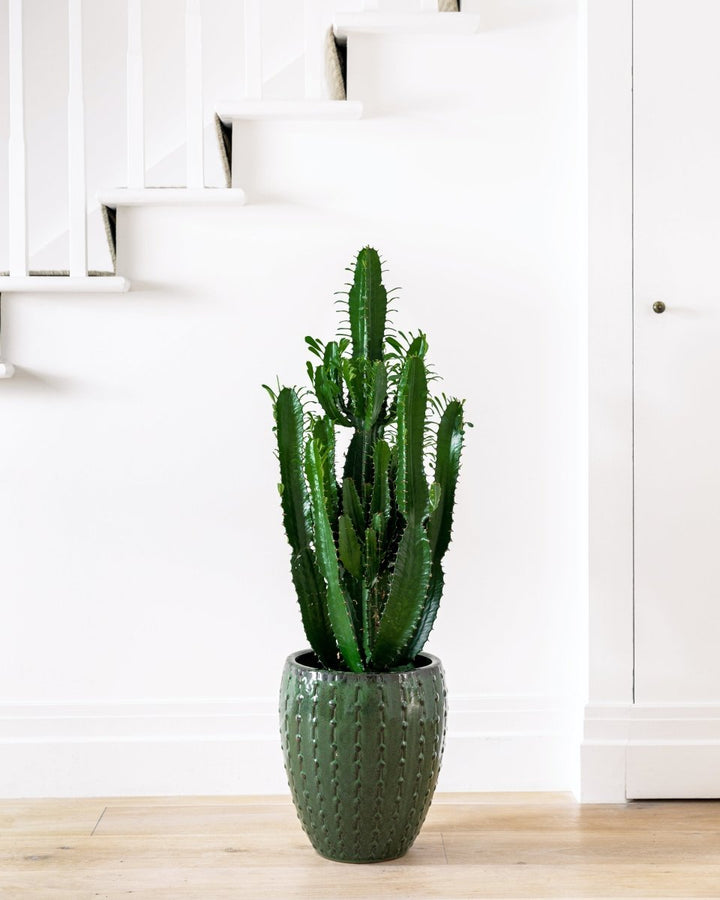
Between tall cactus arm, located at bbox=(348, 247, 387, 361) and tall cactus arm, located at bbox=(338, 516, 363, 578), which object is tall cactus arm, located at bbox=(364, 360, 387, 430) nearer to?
tall cactus arm, located at bbox=(348, 247, 387, 361)

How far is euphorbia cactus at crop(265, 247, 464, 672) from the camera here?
1.68 m

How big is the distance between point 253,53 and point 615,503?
1.21m

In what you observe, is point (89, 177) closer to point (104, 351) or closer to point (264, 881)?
point (104, 351)

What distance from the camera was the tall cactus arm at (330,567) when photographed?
1.67m

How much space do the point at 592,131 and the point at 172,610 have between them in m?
1.34

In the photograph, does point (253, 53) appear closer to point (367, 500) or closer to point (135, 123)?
point (135, 123)

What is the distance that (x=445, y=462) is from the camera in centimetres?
175

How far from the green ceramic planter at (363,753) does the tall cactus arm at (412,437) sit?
0.96ft

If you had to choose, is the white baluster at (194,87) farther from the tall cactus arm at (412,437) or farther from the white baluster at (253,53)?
the tall cactus arm at (412,437)

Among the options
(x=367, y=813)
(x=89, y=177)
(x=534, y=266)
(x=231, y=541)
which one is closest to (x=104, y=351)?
(x=231, y=541)

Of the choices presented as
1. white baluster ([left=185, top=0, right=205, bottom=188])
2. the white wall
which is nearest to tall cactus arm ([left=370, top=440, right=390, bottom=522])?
the white wall

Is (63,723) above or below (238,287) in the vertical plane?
below

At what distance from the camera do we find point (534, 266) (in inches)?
82.0

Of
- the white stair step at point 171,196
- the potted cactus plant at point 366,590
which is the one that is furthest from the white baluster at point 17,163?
the potted cactus plant at point 366,590
